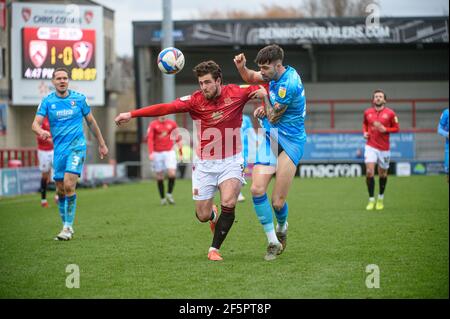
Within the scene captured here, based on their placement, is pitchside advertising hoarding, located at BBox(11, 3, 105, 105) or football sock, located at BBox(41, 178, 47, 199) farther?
pitchside advertising hoarding, located at BBox(11, 3, 105, 105)

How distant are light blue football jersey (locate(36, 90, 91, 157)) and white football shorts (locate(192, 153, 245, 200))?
117 inches

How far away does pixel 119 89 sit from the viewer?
138ft

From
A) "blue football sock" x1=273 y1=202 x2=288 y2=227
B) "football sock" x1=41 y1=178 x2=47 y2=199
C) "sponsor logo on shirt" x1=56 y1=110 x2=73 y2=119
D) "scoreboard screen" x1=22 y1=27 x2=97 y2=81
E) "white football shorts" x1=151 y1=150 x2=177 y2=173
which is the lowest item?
"football sock" x1=41 y1=178 x2=47 y2=199

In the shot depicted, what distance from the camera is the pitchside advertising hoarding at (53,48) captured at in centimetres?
2652

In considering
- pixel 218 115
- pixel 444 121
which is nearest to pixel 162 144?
pixel 444 121

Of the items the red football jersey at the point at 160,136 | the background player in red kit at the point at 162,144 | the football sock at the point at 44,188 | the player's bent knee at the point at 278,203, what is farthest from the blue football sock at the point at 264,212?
the football sock at the point at 44,188

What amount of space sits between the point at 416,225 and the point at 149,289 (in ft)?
20.4

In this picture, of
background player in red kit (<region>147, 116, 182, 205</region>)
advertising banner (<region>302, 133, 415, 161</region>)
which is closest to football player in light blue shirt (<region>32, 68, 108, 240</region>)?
background player in red kit (<region>147, 116, 182, 205</region>)

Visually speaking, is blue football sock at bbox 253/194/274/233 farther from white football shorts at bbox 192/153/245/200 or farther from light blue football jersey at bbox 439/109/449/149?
light blue football jersey at bbox 439/109/449/149

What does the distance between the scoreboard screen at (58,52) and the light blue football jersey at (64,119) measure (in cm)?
1535

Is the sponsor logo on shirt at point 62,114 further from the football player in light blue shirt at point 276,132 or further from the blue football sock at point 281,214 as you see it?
the blue football sock at point 281,214

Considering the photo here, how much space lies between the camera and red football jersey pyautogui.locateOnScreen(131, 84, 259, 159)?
28.6 ft

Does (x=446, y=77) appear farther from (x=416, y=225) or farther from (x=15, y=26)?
(x=416, y=225)

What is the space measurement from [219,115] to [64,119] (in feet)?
11.2
